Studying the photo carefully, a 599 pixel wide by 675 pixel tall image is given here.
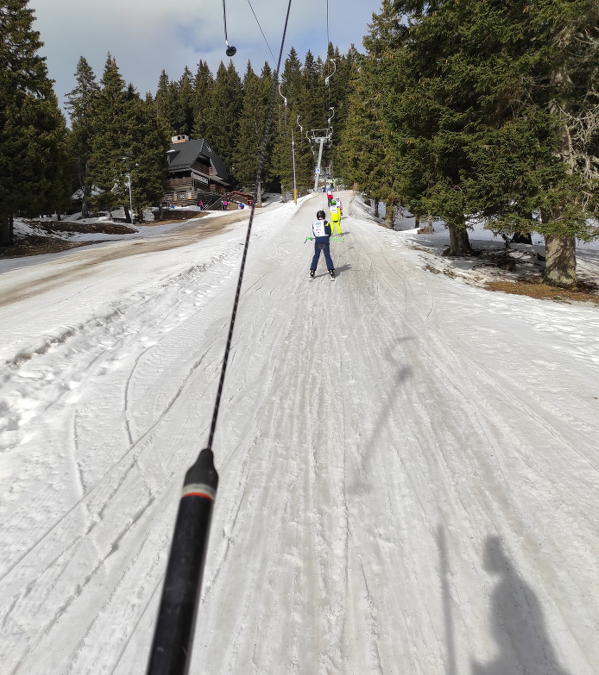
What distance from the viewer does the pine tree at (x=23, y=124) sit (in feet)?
54.7

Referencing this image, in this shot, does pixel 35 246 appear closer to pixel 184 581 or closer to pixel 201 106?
pixel 184 581

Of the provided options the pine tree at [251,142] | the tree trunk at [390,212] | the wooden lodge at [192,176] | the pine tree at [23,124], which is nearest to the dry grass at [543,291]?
the tree trunk at [390,212]

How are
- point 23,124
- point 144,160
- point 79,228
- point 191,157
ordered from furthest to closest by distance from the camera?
point 191,157
point 144,160
point 79,228
point 23,124

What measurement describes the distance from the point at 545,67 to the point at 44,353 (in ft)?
39.4

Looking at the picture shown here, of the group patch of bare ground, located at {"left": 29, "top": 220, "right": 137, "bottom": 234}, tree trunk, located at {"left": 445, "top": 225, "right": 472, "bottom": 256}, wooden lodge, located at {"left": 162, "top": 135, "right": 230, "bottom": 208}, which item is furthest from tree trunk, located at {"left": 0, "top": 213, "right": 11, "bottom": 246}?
wooden lodge, located at {"left": 162, "top": 135, "right": 230, "bottom": 208}

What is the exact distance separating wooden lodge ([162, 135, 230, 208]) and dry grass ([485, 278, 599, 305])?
49902mm

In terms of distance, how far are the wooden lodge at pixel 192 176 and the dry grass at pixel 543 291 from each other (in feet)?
164

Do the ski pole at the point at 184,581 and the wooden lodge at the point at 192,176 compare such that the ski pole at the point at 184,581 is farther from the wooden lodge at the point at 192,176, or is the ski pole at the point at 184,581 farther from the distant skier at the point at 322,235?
the wooden lodge at the point at 192,176

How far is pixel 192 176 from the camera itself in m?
53.6

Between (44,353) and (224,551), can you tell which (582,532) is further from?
(44,353)

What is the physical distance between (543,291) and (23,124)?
2209 cm

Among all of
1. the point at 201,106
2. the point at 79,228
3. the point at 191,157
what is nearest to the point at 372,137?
the point at 79,228

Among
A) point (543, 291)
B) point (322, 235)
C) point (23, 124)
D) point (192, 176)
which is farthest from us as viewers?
point (192, 176)

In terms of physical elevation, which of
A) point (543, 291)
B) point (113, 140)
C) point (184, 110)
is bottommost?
point (543, 291)
